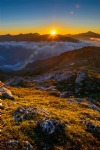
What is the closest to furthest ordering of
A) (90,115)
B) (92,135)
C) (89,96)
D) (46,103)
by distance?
(92,135)
(90,115)
(46,103)
(89,96)

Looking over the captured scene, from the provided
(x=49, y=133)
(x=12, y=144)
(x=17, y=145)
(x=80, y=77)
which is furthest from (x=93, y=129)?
(x=80, y=77)

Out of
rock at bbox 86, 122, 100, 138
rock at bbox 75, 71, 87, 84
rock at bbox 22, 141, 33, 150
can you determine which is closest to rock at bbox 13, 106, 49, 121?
rock at bbox 22, 141, 33, 150

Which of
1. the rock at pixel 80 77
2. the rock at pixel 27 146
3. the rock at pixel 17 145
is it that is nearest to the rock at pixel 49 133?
the rock at pixel 27 146

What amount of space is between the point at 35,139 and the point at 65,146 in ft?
10.3

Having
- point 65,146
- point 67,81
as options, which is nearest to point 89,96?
point 67,81

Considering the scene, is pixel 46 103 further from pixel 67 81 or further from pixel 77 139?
pixel 67 81

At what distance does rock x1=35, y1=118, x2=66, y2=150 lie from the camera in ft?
79.0

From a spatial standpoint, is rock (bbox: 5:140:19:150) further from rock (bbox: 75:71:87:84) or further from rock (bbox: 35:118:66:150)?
rock (bbox: 75:71:87:84)

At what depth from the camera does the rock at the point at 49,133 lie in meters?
24.1

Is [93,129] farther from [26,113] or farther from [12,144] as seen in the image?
[12,144]

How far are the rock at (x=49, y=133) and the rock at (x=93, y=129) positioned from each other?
378cm

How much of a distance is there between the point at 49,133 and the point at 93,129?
250 inches

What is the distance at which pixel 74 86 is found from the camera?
6481 centimetres

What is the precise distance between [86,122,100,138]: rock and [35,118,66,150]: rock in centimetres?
378
